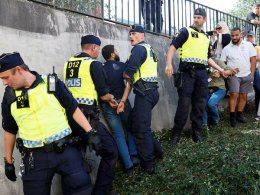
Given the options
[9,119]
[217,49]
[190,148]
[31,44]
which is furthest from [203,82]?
[9,119]

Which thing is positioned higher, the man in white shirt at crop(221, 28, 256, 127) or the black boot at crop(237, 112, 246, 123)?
the man in white shirt at crop(221, 28, 256, 127)

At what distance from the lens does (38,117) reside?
120 inches

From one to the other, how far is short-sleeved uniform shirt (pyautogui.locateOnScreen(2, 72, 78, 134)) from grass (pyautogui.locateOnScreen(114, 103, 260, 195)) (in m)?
1.67

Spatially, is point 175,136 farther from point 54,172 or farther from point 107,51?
point 54,172

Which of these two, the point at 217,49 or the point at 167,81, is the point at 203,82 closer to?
the point at 167,81

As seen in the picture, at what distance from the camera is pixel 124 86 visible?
5.09 metres

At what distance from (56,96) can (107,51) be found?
197 centimetres

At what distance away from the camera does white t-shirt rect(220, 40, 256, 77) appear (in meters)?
7.23

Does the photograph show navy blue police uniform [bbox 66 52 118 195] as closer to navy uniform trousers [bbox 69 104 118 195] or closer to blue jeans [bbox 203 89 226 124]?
navy uniform trousers [bbox 69 104 118 195]

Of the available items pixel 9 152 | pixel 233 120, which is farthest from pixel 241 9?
pixel 9 152

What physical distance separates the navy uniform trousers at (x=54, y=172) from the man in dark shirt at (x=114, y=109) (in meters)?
1.69

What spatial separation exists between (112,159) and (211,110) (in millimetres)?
3326

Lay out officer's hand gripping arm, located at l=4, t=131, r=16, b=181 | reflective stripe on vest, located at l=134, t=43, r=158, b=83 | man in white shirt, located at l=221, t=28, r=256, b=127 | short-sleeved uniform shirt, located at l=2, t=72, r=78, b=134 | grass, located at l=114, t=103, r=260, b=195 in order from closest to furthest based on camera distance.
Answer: short-sleeved uniform shirt, located at l=2, t=72, r=78, b=134 < officer's hand gripping arm, located at l=4, t=131, r=16, b=181 < grass, located at l=114, t=103, r=260, b=195 < reflective stripe on vest, located at l=134, t=43, r=158, b=83 < man in white shirt, located at l=221, t=28, r=256, b=127

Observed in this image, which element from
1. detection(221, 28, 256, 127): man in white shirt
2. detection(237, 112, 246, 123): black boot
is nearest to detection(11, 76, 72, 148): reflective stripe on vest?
detection(221, 28, 256, 127): man in white shirt
